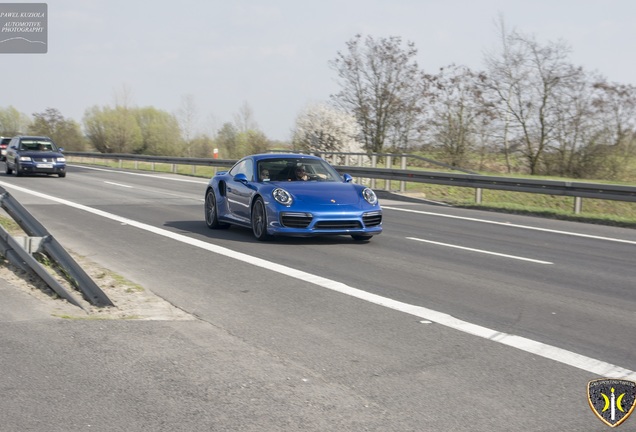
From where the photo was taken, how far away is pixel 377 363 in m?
5.58

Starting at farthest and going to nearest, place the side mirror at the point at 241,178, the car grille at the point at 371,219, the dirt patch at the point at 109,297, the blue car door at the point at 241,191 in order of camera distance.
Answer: the side mirror at the point at 241,178 → the blue car door at the point at 241,191 → the car grille at the point at 371,219 → the dirt patch at the point at 109,297

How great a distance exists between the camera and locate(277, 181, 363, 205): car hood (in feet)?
39.1

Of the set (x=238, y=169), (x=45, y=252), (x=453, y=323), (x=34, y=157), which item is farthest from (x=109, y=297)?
(x=34, y=157)

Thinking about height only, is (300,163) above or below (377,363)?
above

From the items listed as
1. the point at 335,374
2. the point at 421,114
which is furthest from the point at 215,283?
the point at 421,114

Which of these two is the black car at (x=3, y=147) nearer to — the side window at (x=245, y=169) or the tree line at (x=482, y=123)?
the tree line at (x=482, y=123)

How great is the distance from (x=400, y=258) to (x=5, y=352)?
6.17 m

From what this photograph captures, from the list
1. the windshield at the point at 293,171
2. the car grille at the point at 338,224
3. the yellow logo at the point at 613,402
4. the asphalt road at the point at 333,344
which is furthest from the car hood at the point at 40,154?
the yellow logo at the point at 613,402

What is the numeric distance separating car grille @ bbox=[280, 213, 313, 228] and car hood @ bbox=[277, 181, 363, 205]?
23 cm

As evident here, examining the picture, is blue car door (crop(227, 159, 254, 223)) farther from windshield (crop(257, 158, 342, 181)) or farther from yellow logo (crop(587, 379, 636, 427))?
yellow logo (crop(587, 379, 636, 427))

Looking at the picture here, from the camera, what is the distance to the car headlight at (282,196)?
11895 millimetres

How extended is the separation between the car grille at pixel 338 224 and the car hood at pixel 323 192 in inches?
A: 11.1

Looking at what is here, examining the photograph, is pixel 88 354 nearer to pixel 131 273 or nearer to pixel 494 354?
pixel 494 354

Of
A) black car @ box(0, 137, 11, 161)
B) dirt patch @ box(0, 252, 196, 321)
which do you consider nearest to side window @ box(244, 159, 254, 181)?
dirt patch @ box(0, 252, 196, 321)
